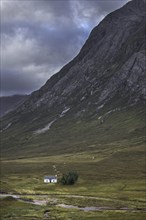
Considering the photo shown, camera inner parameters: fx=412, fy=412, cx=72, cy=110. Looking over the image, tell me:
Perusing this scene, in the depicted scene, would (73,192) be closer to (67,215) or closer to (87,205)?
(87,205)

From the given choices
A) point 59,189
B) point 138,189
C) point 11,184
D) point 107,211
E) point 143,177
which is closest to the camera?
point 107,211

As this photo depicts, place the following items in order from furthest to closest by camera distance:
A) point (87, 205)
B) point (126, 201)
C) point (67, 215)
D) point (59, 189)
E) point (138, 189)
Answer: point (59, 189)
point (138, 189)
point (126, 201)
point (87, 205)
point (67, 215)

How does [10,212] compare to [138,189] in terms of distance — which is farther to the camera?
[138,189]

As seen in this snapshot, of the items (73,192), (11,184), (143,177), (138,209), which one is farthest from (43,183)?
(138,209)

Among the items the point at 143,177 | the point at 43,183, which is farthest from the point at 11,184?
the point at 143,177

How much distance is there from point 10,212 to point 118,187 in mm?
72695

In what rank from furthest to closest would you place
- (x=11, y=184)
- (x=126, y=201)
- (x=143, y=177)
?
(x=143, y=177) → (x=11, y=184) → (x=126, y=201)

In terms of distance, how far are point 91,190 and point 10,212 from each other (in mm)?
64601

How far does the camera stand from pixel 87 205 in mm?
118812

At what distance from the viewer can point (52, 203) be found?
121875 millimetres

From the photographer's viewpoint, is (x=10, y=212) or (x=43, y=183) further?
(x=43, y=183)

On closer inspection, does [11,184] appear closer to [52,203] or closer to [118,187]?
[118,187]

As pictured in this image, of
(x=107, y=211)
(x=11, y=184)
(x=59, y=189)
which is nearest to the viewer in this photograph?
(x=107, y=211)

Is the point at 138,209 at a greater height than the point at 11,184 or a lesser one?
lesser
